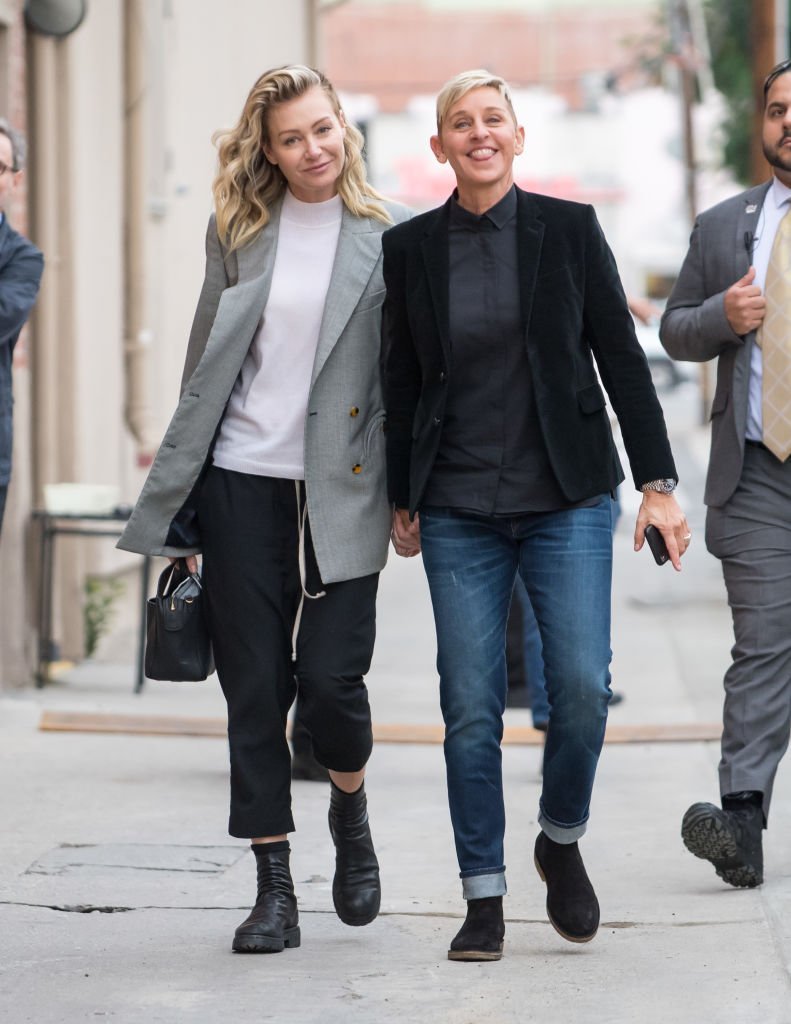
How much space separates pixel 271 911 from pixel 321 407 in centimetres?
115

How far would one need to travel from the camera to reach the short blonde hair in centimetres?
426

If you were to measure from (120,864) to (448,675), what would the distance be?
1.52 metres

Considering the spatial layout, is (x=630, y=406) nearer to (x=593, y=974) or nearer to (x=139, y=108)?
(x=593, y=974)

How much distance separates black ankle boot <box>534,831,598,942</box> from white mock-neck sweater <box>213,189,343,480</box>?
3.39ft

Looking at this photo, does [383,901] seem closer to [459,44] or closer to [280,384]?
[280,384]

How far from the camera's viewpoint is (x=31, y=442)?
8.77 meters

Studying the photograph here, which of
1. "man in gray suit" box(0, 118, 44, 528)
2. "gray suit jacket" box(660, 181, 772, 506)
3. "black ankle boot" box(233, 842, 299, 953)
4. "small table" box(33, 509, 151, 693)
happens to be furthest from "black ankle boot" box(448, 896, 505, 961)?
"small table" box(33, 509, 151, 693)

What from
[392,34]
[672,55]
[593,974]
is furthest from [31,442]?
[392,34]

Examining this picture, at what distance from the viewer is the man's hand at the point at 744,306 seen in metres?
4.91

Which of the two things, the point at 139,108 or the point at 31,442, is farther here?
the point at 139,108

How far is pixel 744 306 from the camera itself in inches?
193

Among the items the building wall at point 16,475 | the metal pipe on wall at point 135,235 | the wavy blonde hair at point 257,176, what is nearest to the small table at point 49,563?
the building wall at point 16,475

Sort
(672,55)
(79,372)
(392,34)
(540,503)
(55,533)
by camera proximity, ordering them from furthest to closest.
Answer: (392,34)
(672,55)
(79,372)
(55,533)
(540,503)

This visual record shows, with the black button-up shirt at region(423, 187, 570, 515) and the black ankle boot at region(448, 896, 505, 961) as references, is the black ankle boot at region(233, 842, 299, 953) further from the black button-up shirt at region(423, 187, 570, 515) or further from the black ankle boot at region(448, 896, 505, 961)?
the black button-up shirt at region(423, 187, 570, 515)
